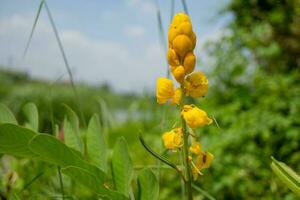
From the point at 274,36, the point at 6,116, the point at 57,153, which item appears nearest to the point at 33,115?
the point at 6,116

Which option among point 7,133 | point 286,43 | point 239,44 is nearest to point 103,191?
point 7,133

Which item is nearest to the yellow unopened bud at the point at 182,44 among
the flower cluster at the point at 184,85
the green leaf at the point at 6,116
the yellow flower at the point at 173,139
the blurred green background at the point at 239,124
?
the flower cluster at the point at 184,85

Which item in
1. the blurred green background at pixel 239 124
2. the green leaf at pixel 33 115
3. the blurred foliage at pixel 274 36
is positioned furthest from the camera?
the blurred foliage at pixel 274 36

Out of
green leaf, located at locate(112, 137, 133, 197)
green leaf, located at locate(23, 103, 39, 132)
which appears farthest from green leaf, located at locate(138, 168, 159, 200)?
green leaf, located at locate(23, 103, 39, 132)

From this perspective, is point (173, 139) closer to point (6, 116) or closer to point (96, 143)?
point (96, 143)

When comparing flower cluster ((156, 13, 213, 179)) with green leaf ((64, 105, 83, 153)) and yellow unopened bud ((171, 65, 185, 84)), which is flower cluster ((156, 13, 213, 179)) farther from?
green leaf ((64, 105, 83, 153))

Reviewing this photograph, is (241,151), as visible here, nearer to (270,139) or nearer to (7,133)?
(270,139)

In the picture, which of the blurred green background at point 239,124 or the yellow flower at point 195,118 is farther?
the blurred green background at point 239,124

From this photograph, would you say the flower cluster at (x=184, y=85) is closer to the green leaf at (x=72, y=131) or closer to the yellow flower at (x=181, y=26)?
the yellow flower at (x=181, y=26)
